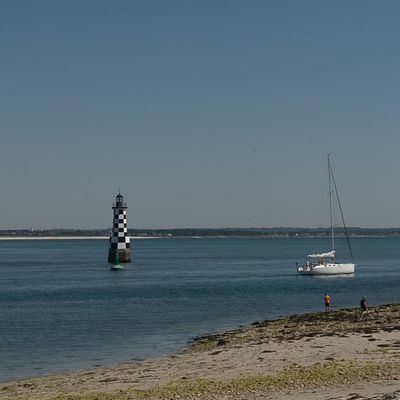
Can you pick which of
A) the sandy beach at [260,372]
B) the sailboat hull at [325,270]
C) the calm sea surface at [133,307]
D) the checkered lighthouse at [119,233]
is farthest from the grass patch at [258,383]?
the checkered lighthouse at [119,233]

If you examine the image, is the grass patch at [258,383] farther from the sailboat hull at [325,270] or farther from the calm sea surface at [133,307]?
the sailboat hull at [325,270]

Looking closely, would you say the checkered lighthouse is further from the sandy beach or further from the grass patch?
the grass patch

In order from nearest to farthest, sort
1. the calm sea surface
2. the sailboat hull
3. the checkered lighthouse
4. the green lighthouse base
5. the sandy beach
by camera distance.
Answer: the sandy beach
the calm sea surface
the sailboat hull
the checkered lighthouse
the green lighthouse base

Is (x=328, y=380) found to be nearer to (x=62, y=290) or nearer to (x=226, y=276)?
(x=62, y=290)

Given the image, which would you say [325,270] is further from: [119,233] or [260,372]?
[260,372]

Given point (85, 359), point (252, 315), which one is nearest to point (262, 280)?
point (252, 315)

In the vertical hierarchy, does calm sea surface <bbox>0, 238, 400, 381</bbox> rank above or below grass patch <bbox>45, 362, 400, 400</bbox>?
below

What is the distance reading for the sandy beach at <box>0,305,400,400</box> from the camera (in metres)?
23.7

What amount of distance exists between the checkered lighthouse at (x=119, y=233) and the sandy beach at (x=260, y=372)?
75.2 m

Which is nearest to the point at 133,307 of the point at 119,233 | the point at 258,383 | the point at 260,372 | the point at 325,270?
the point at 260,372

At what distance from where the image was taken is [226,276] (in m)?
105

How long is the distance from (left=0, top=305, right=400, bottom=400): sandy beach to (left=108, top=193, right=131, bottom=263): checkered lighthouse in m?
75.2

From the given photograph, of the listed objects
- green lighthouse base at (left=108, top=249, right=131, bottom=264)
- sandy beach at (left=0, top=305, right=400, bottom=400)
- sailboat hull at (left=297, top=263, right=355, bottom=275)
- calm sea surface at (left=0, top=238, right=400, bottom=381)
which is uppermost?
green lighthouse base at (left=108, top=249, right=131, bottom=264)

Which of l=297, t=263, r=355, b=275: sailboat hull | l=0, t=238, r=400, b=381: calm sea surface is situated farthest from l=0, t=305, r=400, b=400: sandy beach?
l=297, t=263, r=355, b=275: sailboat hull
